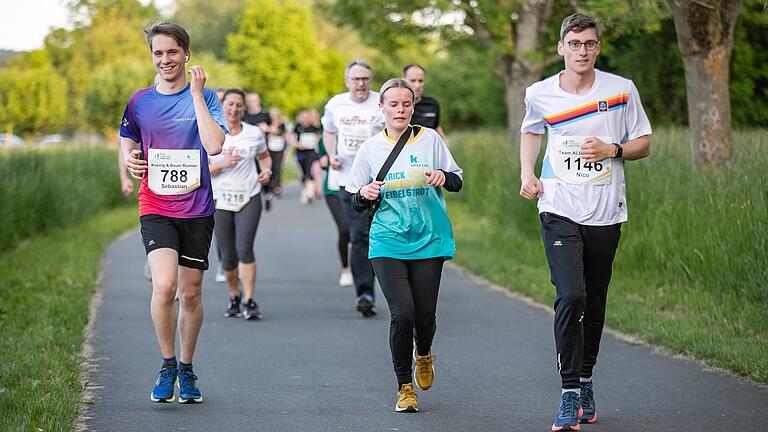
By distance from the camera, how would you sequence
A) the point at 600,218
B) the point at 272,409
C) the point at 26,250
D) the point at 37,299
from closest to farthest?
the point at 600,218 < the point at 272,409 < the point at 37,299 < the point at 26,250

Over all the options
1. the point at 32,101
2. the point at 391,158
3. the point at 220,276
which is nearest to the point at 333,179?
the point at 220,276

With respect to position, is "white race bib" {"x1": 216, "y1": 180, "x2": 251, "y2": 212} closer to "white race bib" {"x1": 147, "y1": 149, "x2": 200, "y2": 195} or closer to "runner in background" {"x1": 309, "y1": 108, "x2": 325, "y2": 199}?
"white race bib" {"x1": 147, "y1": 149, "x2": 200, "y2": 195}

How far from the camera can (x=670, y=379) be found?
793 cm

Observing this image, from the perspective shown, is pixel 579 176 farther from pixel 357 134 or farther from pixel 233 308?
pixel 233 308

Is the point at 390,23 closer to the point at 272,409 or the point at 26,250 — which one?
the point at 26,250

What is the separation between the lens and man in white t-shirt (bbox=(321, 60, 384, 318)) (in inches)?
440

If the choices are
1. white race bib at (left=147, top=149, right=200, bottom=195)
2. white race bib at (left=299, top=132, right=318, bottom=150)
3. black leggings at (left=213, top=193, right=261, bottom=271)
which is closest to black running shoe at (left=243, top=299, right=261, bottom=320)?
black leggings at (left=213, top=193, right=261, bottom=271)

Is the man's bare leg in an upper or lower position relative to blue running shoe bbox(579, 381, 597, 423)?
upper

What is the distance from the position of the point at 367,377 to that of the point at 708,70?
6.74 m

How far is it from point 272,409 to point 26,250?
33.7ft

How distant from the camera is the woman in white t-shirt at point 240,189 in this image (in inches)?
431

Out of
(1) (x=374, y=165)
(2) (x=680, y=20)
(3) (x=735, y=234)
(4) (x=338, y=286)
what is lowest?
(4) (x=338, y=286)

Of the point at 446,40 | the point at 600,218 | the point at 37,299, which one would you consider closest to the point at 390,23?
the point at 446,40

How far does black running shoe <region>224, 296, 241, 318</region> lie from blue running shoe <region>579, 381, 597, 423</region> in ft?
17.0
